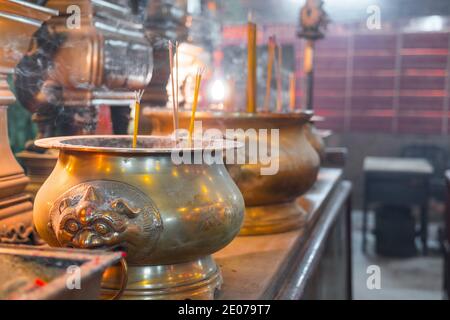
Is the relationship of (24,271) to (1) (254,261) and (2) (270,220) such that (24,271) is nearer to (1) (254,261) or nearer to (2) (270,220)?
(1) (254,261)

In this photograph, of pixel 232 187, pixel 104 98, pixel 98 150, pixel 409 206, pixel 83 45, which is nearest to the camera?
pixel 98 150

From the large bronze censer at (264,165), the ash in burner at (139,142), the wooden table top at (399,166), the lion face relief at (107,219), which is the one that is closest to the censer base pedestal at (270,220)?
the large bronze censer at (264,165)

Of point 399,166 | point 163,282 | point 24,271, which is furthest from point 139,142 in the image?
point 399,166

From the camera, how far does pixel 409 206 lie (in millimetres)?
6363

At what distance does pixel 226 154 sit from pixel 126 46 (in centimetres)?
57

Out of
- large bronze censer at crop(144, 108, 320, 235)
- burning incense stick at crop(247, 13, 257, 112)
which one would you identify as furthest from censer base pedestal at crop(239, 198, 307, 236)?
burning incense stick at crop(247, 13, 257, 112)

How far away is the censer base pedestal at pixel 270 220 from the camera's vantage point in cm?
166

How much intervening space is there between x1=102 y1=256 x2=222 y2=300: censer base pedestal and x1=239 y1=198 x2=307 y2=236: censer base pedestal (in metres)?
0.56

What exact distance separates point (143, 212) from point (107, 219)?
0.06 metres

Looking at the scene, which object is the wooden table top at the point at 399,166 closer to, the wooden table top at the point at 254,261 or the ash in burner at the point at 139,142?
the wooden table top at the point at 254,261
